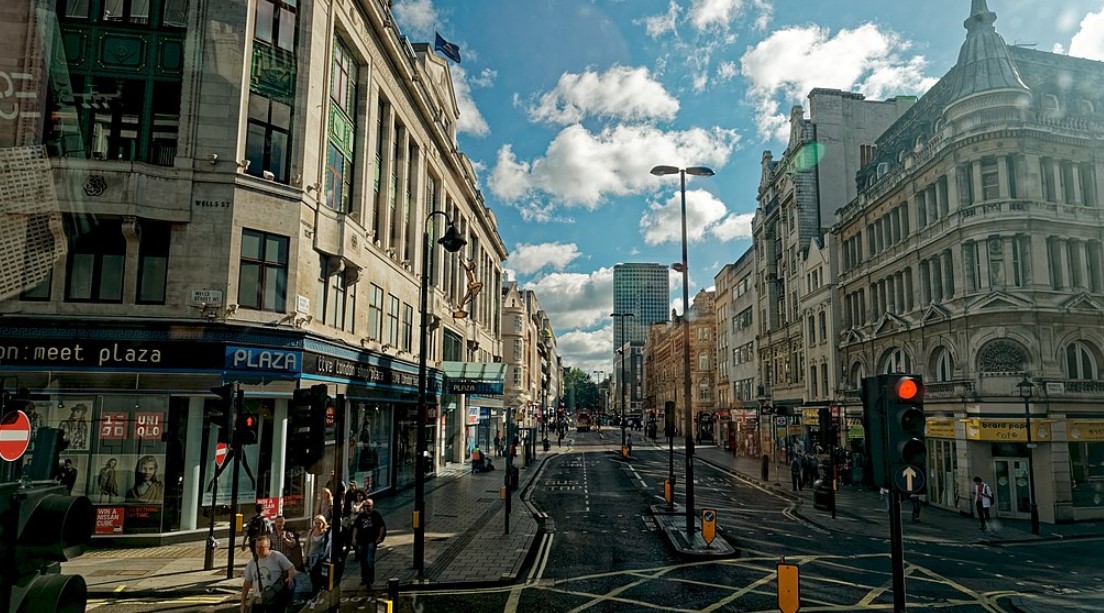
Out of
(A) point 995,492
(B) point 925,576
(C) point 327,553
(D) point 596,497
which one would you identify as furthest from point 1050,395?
(C) point 327,553

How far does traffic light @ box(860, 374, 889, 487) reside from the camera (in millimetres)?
7593

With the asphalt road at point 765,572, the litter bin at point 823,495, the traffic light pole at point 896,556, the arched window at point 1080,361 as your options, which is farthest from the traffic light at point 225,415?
the arched window at point 1080,361

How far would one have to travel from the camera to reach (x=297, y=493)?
20609 mm

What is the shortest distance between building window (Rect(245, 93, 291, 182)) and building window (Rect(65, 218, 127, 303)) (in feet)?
13.5

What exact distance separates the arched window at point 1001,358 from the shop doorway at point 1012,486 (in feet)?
11.3

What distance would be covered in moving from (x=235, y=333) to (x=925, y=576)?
18870 mm

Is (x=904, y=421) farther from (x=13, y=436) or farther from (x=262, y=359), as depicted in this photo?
(x=262, y=359)

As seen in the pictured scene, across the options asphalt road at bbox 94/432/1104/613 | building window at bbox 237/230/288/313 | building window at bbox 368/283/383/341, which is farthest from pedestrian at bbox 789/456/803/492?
building window at bbox 237/230/288/313

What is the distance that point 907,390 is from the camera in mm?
7562

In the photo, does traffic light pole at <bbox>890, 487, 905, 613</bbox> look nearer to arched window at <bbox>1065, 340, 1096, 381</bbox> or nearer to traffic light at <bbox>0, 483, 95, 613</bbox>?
traffic light at <bbox>0, 483, 95, 613</bbox>

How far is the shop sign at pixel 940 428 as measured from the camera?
27.8 m

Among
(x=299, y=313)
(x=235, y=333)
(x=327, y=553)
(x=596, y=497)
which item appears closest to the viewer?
(x=327, y=553)

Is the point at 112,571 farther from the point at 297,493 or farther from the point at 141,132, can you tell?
the point at 141,132

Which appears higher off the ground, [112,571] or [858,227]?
[858,227]
